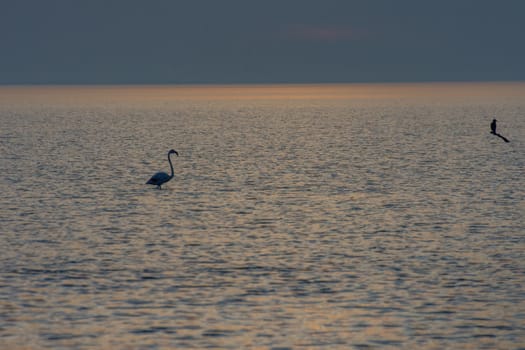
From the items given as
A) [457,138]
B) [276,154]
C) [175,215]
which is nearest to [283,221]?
[175,215]

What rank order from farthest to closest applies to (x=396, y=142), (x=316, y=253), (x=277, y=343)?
(x=396, y=142), (x=316, y=253), (x=277, y=343)

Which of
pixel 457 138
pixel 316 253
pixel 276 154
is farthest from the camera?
pixel 457 138

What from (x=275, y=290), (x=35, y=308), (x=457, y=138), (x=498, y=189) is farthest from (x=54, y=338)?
(x=457, y=138)

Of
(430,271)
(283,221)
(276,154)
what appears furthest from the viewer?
(276,154)

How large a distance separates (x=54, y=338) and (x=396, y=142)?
70305 mm

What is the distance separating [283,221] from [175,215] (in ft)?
15.0

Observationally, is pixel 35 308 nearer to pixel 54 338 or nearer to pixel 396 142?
pixel 54 338

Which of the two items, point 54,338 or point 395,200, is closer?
point 54,338

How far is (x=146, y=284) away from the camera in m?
24.2

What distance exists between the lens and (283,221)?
35188mm

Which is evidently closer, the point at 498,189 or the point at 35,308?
the point at 35,308

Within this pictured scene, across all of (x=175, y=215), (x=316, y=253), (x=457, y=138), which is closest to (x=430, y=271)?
(x=316, y=253)

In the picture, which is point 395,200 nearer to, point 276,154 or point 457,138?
point 276,154

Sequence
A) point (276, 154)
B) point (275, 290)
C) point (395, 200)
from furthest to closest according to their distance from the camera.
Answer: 1. point (276, 154)
2. point (395, 200)
3. point (275, 290)
